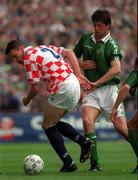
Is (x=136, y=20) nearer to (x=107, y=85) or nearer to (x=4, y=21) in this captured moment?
(x=4, y=21)

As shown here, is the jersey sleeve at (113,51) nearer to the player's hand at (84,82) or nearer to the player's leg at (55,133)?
the player's hand at (84,82)

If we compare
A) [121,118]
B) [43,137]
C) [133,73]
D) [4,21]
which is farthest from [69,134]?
[4,21]

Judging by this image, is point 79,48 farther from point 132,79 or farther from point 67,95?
point 132,79

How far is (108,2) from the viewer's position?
27016 millimetres

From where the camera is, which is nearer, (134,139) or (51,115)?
(134,139)

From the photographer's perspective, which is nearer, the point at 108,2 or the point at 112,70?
the point at 112,70

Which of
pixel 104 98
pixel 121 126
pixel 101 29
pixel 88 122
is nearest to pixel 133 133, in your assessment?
pixel 88 122

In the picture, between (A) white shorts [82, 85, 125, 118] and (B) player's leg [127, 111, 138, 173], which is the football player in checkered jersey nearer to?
(A) white shorts [82, 85, 125, 118]

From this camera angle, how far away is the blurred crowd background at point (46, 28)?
83.3 feet

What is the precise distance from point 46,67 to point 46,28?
15.9 meters

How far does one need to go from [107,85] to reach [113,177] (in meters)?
2.07

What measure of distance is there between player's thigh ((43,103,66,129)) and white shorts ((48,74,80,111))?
6 cm

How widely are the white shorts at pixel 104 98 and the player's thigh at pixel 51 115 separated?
0.74 meters

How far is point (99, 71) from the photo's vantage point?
11180 mm
